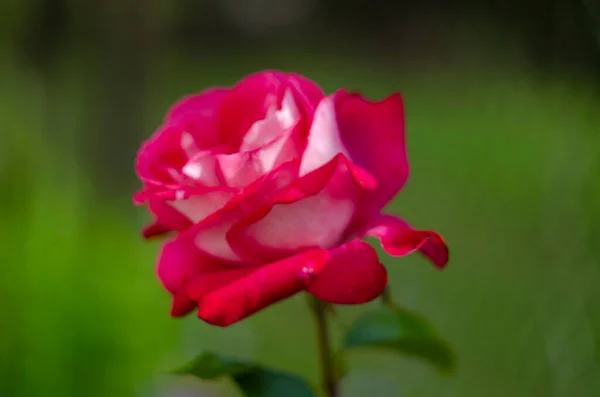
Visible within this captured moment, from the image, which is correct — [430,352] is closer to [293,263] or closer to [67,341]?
[293,263]

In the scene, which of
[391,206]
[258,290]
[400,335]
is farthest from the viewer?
[391,206]

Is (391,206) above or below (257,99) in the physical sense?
below

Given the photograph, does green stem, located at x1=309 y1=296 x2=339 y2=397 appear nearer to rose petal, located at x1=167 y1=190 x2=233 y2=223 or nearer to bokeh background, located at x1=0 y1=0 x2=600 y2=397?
rose petal, located at x1=167 y1=190 x2=233 y2=223

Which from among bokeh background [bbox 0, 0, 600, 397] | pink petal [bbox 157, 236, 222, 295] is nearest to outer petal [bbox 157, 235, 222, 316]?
pink petal [bbox 157, 236, 222, 295]

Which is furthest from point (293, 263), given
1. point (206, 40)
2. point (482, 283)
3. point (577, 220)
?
point (206, 40)

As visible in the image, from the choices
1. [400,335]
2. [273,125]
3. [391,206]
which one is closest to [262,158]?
[273,125]

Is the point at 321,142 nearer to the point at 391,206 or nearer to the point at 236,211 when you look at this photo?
the point at 236,211
